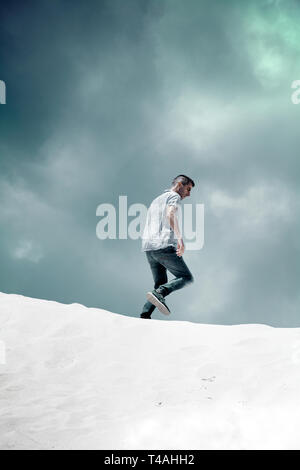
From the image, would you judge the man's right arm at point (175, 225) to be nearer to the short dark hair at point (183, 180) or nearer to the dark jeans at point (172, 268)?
the dark jeans at point (172, 268)

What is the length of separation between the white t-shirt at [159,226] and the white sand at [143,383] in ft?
3.53

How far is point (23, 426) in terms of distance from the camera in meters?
3.11

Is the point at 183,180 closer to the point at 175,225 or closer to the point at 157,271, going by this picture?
the point at 175,225

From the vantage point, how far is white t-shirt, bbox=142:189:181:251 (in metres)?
5.96

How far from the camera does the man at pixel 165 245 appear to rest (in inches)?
229

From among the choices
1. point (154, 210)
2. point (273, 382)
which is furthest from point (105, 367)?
point (154, 210)

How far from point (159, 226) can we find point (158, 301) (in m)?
1.08

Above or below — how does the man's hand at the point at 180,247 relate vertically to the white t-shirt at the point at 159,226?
below

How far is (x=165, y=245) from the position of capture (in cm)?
593

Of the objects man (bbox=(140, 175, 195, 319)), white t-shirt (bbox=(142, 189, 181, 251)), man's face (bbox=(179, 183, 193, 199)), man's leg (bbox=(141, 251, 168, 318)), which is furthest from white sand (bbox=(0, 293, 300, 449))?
man's face (bbox=(179, 183, 193, 199))

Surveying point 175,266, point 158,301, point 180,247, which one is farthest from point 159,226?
point 158,301

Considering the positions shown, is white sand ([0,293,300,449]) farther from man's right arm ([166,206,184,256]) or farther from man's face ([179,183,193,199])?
man's face ([179,183,193,199])
